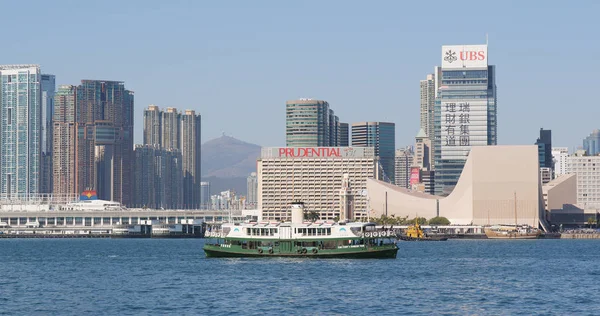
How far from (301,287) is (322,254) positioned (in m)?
31.8

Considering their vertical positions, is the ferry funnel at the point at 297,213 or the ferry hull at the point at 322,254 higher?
the ferry funnel at the point at 297,213

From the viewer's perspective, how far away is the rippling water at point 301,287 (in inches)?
2606

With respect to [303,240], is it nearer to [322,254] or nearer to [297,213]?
[322,254]

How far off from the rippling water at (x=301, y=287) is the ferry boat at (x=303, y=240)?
3138mm

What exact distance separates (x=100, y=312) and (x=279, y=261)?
4234 cm

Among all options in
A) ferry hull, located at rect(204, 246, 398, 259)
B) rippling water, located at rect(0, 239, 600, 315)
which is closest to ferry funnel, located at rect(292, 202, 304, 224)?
ferry hull, located at rect(204, 246, 398, 259)

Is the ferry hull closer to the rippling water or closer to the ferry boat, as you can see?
the ferry boat

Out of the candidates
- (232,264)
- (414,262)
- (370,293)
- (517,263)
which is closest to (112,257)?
(232,264)

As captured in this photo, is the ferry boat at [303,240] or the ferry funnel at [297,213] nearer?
the ferry boat at [303,240]

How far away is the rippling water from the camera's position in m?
66.2

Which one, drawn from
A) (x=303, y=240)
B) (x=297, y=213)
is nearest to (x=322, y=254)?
(x=303, y=240)

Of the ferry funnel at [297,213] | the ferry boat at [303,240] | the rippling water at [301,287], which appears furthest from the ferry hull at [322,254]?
the ferry funnel at [297,213]

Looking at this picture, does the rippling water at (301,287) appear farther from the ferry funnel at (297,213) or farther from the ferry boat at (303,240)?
the ferry funnel at (297,213)

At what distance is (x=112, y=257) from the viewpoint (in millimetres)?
126812
